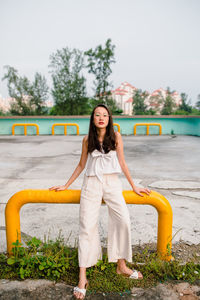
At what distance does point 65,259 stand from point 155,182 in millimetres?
2933

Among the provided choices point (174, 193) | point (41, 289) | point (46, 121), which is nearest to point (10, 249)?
point (41, 289)

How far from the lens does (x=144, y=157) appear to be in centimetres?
746

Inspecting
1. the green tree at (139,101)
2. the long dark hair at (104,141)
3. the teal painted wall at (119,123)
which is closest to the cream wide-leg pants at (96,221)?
the long dark hair at (104,141)

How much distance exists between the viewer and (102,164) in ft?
6.77

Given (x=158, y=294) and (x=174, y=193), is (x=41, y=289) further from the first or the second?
(x=174, y=193)

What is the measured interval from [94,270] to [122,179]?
3047mm

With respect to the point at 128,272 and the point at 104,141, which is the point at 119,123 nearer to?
the point at 104,141

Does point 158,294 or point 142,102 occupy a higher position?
point 142,102

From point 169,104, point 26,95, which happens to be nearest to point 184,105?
point 169,104

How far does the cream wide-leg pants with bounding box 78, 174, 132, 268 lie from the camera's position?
199 centimetres

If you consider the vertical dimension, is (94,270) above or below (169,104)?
below

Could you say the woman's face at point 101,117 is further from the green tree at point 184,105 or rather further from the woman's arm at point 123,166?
the green tree at point 184,105

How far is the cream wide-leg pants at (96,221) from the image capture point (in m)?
1.99

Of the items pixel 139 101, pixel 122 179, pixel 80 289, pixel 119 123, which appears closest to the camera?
pixel 80 289
